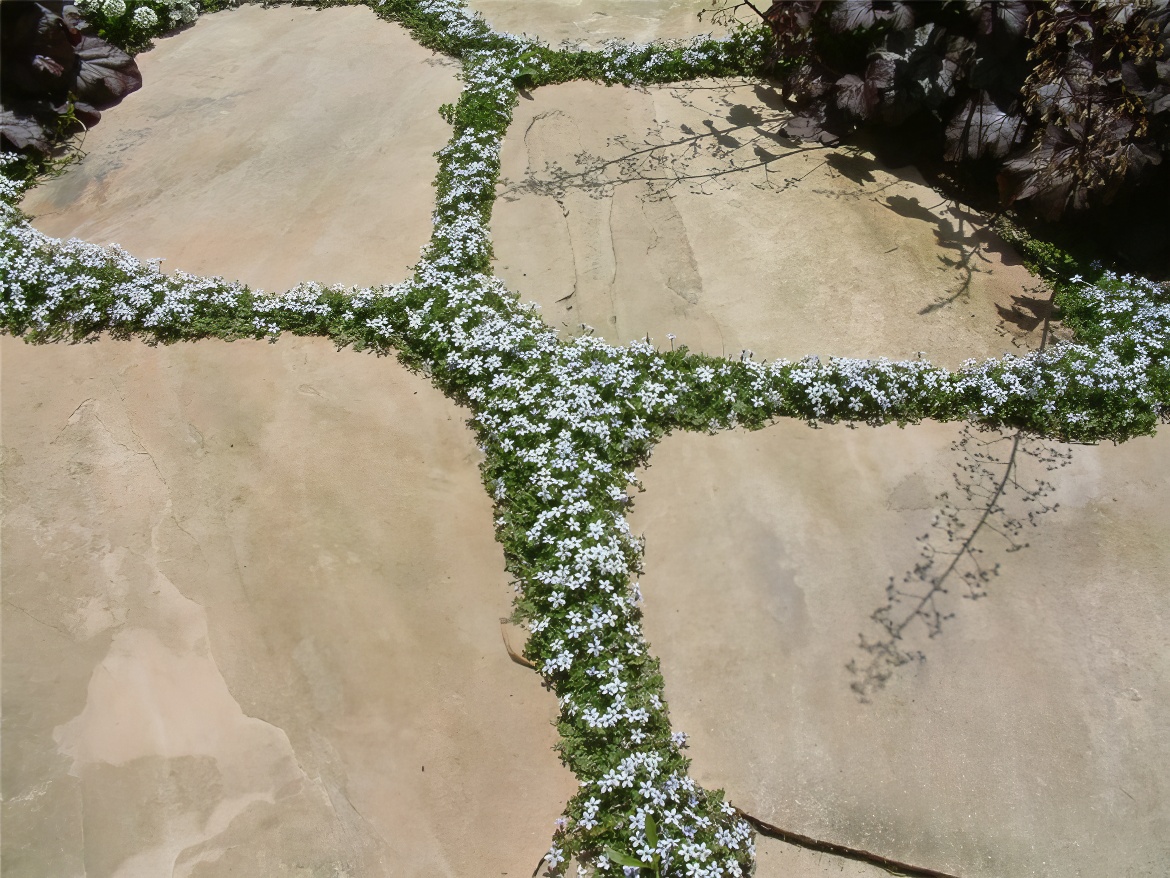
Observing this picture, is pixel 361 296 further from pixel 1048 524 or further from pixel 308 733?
pixel 1048 524

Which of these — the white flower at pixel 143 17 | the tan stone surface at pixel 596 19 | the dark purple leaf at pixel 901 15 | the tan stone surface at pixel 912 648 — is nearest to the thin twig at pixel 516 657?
the tan stone surface at pixel 912 648

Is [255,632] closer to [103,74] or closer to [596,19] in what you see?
[103,74]

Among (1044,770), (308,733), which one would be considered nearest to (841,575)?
(1044,770)

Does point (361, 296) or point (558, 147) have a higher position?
point (558, 147)

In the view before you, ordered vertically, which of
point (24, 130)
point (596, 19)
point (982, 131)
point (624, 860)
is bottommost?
point (624, 860)

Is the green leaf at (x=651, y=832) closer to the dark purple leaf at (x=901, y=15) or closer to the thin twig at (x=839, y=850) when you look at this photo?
the thin twig at (x=839, y=850)

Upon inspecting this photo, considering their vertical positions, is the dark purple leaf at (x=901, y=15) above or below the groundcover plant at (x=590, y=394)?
above

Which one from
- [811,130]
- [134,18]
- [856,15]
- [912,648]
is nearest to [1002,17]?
[856,15]
